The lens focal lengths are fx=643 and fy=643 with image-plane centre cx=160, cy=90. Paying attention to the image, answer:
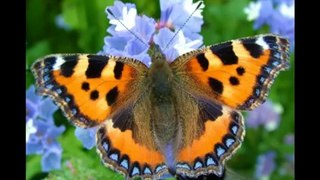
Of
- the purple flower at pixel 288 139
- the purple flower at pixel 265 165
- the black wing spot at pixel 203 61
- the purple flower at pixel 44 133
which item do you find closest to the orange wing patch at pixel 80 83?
the black wing spot at pixel 203 61

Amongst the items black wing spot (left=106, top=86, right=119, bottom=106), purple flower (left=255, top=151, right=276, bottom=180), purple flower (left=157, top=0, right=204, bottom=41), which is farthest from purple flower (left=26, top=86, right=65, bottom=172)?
purple flower (left=255, top=151, right=276, bottom=180)

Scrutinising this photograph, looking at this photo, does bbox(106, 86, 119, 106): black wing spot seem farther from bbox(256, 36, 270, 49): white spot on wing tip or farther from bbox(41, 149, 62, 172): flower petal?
bbox(41, 149, 62, 172): flower petal

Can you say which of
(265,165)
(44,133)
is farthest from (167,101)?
(265,165)

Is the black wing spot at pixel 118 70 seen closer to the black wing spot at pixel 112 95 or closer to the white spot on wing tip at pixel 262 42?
the black wing spot at pixel 112 95

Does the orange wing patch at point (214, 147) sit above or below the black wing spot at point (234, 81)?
below

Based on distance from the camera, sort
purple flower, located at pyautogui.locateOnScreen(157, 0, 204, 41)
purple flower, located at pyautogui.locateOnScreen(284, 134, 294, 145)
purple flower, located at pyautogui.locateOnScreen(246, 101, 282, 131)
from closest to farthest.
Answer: purple flower, located at pyautogui.locateOnScreen(157, 0, 204, 41) < purple flower, located at pyautogui.locateOnScreen(284, 134, 294, 145) < purple flower, located at pyautogui.locateOnScreen(246, 101, 282, 131)

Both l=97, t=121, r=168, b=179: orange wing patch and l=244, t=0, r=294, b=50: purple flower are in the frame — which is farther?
l=244, t=0, r=294, b=50: purple flower
